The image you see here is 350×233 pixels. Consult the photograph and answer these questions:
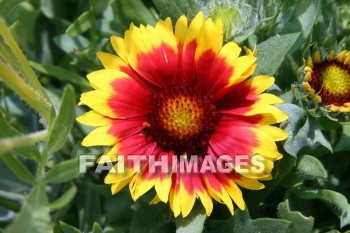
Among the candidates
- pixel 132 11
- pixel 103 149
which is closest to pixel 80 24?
pixel 132 11

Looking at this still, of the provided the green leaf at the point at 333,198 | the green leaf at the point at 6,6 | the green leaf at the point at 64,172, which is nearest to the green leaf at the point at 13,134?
the green leaf at the point at 64,172

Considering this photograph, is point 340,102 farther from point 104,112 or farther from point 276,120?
point 104,112

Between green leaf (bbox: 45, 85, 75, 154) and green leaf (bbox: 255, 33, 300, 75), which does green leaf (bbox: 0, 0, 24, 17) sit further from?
green leaf (bbox: 255, 33, 300, 75)

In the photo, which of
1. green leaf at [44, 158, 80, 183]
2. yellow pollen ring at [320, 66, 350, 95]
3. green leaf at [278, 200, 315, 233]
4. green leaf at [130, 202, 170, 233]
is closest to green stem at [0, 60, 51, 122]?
green leaf at [44, 158, 80, 183]

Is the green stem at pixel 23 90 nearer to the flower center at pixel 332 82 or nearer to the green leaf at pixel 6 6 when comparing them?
the green leaf at pixel 6 6

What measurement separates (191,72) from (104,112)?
0.83 feet

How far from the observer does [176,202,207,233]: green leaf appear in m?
1.32

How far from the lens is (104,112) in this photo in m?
1.35

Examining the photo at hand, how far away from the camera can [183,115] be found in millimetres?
1425

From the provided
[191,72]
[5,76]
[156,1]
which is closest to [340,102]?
[191,72]

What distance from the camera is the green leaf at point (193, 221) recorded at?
1.32m

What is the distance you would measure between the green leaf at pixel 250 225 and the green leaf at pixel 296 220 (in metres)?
0.02

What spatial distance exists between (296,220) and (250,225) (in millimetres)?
116

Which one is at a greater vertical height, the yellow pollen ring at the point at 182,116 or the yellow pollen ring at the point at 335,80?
the yellow pollen ring at the point at 182,116
